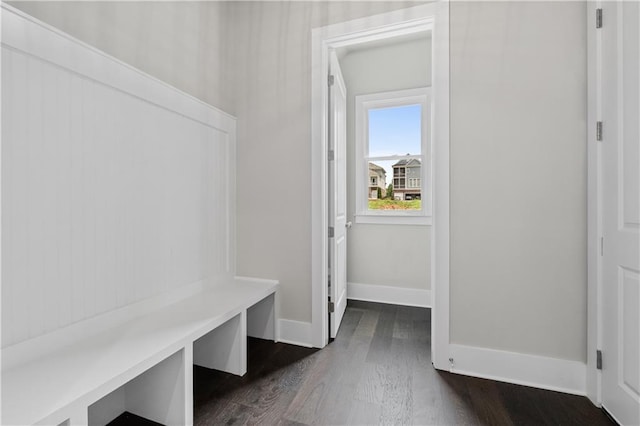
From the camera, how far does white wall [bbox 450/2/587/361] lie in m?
1.63

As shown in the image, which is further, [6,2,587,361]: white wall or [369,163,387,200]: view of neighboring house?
[369,163,387,200]: view of neighboring house

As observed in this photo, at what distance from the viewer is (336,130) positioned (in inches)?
90.9

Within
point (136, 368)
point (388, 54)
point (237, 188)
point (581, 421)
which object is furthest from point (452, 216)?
point (388, 54)

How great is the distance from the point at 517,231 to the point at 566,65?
37.4 inches

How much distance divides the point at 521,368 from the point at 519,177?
110cm

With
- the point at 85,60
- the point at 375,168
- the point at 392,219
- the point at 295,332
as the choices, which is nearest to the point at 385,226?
the point at 392,219

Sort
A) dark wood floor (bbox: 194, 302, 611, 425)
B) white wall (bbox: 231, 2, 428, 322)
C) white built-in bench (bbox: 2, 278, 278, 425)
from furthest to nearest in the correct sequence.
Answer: white wall (bbox: 231, 2, 428, 322) → dark wood floor (bbox: 194, 302, 611, 425) → white built-in bench (bbox: 2, 278, 278, 425)

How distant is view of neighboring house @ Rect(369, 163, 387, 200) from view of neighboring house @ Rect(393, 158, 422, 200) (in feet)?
0.38

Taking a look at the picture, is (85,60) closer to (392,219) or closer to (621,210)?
(621,210)

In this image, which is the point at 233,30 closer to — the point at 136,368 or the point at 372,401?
the point at 136,368

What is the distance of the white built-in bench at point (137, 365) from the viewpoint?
902mm

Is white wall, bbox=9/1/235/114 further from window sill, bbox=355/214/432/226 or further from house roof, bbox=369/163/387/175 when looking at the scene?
window sill, bbox=355/214/432/226

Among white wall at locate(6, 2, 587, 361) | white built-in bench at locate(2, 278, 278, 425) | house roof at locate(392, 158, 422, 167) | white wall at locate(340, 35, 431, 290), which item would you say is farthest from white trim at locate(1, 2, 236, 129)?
house roof at locate(392, 158, 422, 167)

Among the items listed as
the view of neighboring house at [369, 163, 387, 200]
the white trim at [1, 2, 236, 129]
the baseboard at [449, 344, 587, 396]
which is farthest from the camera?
the view of neighboring house at [369, 163, 387, 200]
